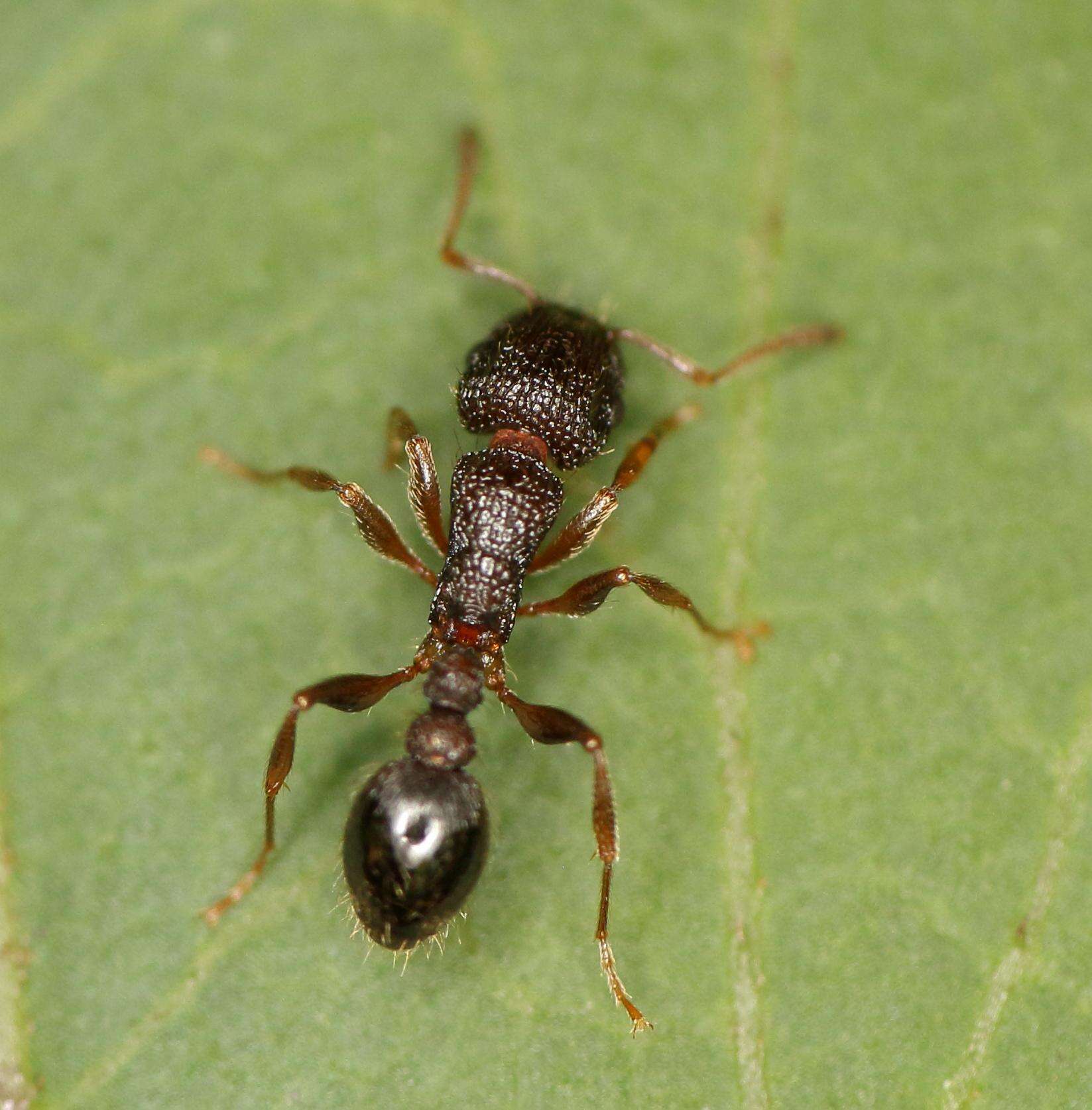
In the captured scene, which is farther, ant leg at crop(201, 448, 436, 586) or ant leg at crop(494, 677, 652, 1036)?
ant leg at crop(201, 448, 436, 586)

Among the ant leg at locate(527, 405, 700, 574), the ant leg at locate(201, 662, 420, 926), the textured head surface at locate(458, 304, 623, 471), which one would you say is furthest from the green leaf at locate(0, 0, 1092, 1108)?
the textured head surface at locate(458, 304, 623, 471)

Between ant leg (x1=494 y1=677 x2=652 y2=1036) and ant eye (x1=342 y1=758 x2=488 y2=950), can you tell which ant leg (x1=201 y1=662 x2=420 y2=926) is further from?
ant leg (x1=494 y1=677 x2=652 y2=1036)

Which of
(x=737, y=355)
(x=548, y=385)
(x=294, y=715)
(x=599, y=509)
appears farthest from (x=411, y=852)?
(x=737, y=355)

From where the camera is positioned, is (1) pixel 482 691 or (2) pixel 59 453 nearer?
(1) pixel 482 691

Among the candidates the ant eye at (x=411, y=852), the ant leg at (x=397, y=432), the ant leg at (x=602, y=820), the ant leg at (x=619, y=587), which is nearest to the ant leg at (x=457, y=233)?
the ant leg at (x=397, y=432)

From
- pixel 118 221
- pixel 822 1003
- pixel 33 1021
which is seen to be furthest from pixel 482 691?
pixel 118 221

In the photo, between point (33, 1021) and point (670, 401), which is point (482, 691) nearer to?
point (670, 401)
